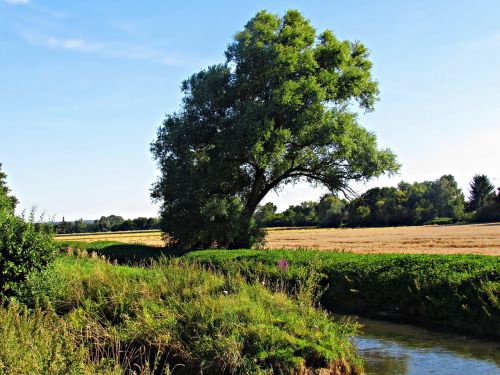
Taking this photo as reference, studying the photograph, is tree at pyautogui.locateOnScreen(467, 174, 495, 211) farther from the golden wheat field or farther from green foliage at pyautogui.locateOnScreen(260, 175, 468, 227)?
the golden wheat field

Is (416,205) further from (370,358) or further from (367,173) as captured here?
(370,358)

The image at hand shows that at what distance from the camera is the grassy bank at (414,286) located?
1131cm

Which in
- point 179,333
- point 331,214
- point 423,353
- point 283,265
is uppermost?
point 331,214

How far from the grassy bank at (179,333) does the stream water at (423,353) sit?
3.42ft

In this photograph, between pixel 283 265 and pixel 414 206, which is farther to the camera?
pixel 414 206

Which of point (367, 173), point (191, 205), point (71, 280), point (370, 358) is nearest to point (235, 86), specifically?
point (191, 205)

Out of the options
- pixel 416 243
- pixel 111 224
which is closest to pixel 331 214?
pixel 416 243

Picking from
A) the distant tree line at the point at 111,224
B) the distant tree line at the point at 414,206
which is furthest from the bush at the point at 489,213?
the distant tree line at the point at 111,224

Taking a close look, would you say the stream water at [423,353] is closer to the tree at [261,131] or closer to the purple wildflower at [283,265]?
the purple wildflower at [283,265]

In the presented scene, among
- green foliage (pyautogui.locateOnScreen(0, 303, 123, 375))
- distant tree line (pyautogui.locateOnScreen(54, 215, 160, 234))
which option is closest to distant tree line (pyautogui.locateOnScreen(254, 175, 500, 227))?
distant tree line (pyautogui.locateOnScreen(54, 215, 160, 234))

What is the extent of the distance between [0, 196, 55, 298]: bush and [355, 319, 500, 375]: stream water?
303 inches

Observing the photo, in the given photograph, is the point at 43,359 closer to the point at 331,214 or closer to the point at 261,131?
the point at 261,131

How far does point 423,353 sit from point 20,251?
9.11m

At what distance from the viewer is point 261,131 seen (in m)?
24.1
